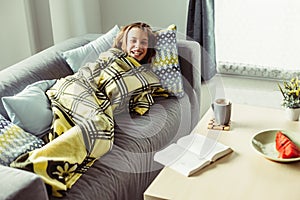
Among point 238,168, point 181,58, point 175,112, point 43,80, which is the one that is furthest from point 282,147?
point 43,80

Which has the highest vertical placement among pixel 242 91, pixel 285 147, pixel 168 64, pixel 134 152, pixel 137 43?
pixel 137 43

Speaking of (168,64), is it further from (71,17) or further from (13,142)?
(71,17)

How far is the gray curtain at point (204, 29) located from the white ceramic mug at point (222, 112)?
144 centimetres

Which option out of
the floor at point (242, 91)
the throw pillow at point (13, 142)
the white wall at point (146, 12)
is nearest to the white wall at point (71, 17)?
the white wall at point (146, 12)

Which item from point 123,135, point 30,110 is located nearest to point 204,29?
point 123,135

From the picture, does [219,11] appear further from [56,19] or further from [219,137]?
[219,137]

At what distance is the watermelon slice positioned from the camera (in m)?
1.97

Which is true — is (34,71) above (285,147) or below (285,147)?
above

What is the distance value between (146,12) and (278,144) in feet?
6.89

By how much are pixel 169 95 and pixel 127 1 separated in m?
1.42

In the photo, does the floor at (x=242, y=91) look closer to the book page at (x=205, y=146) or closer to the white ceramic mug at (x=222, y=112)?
the white ceramic mug at (x=222, y=112)

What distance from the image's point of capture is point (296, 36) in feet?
11.7

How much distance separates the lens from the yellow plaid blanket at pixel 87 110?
75.0 inches

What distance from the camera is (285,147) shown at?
2.00m
